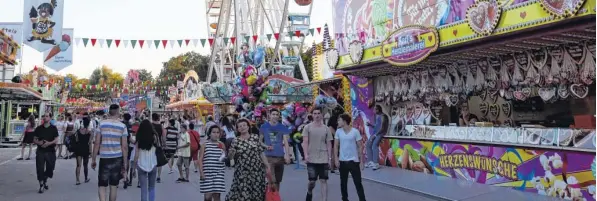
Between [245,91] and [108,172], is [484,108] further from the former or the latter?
[108,172]

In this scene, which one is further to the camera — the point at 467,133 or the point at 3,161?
the point at 3,161

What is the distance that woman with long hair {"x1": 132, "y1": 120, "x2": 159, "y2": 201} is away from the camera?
7.17m

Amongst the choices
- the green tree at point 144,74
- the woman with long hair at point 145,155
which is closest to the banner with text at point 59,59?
the woman with long hair at point 145,155

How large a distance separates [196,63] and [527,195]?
208ft

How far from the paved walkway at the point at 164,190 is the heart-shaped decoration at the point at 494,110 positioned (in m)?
3.54

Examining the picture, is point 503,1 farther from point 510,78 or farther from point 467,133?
point 467,133

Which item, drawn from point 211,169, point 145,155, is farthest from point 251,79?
point 211,169

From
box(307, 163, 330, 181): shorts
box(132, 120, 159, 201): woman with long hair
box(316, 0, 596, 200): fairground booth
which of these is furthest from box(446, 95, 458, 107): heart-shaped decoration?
box(132, 120, 159, 201): woman with long hair

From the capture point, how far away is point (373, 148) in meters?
12.8

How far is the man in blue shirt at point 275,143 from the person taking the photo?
292 inches

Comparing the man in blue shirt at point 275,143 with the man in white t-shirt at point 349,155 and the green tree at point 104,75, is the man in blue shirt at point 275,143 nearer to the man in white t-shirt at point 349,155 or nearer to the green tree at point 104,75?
the man in white t-shirt at point 349,155

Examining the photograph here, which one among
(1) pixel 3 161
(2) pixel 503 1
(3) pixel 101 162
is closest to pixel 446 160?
(2) pixel 503 1

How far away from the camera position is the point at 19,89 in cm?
2142

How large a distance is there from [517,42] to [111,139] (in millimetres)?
6549
